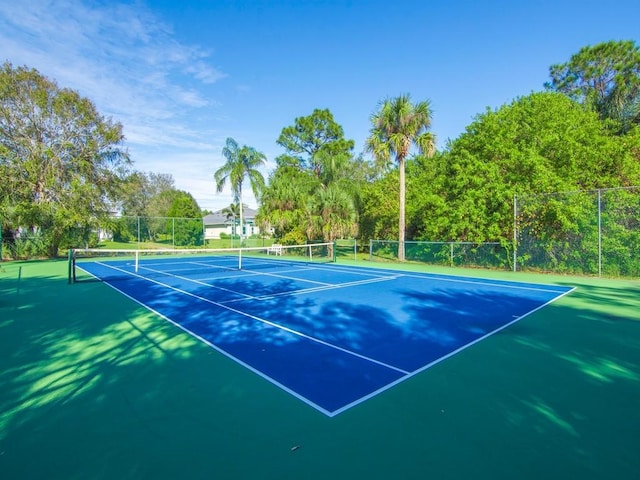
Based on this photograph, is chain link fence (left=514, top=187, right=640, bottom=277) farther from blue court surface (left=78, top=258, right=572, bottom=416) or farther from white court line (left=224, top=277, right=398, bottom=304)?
white court line (left=224, top=277, right=398, bottom=304)

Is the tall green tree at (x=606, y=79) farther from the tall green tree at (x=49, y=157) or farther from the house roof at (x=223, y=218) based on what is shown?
the house roof at (x=223, y=218)

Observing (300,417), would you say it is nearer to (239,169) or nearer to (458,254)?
(458,254)

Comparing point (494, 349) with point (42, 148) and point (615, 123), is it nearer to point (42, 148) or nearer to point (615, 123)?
point (615, 123)

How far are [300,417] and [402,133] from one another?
19.9 meters

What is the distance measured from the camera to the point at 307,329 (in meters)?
6.56

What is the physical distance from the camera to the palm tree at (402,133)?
2075 cm

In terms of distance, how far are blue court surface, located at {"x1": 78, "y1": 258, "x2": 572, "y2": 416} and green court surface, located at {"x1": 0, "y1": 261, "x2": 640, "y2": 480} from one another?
33 cm

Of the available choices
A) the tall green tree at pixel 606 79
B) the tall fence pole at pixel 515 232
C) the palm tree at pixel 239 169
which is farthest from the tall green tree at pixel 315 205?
the tall green tree at pixel 606 79

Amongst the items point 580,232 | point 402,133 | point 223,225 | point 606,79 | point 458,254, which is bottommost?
point 458,254

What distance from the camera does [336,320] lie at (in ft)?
23.8

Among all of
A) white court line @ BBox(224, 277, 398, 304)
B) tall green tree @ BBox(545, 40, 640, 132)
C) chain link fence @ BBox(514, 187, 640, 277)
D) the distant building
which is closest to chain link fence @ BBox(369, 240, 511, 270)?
chain link fence @ BBox(514, 187, 640, 277)

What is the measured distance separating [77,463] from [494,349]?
17.6ft

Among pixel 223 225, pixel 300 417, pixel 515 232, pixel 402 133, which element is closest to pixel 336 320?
pixel 300 417

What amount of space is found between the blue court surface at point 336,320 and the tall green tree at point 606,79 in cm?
1518
